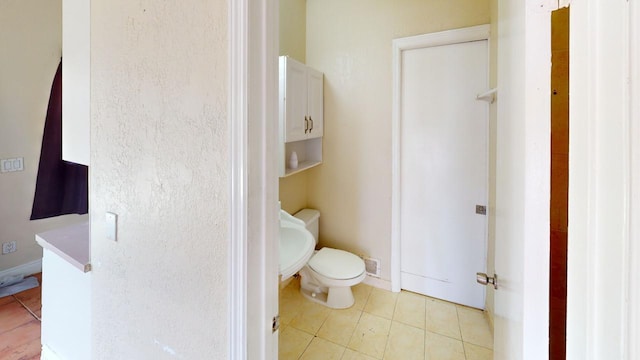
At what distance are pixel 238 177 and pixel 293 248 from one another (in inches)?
46.8

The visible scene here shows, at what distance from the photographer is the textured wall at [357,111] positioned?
2352 millimetres

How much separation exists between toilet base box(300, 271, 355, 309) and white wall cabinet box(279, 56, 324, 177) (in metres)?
0.98

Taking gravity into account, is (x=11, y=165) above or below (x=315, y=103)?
below

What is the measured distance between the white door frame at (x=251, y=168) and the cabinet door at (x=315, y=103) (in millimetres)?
1577

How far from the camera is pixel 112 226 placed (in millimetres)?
1088

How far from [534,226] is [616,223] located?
0.74 ft

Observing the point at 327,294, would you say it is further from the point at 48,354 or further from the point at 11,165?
the point at 11,165

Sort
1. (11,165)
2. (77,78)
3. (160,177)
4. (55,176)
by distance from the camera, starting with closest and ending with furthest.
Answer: (160,177) < (77,78) < (11,165) < (55,176)

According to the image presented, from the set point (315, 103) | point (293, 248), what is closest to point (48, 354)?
point (293, 248)

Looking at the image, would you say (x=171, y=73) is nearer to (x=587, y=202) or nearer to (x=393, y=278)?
(x=587, y=202)

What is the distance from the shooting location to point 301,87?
7.34 feet

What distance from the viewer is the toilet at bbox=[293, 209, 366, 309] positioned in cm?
212

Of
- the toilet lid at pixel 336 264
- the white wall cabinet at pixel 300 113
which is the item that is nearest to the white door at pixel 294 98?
the white wall cabinet at pixel 300 113

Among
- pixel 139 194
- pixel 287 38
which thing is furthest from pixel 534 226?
pixel 287 38
